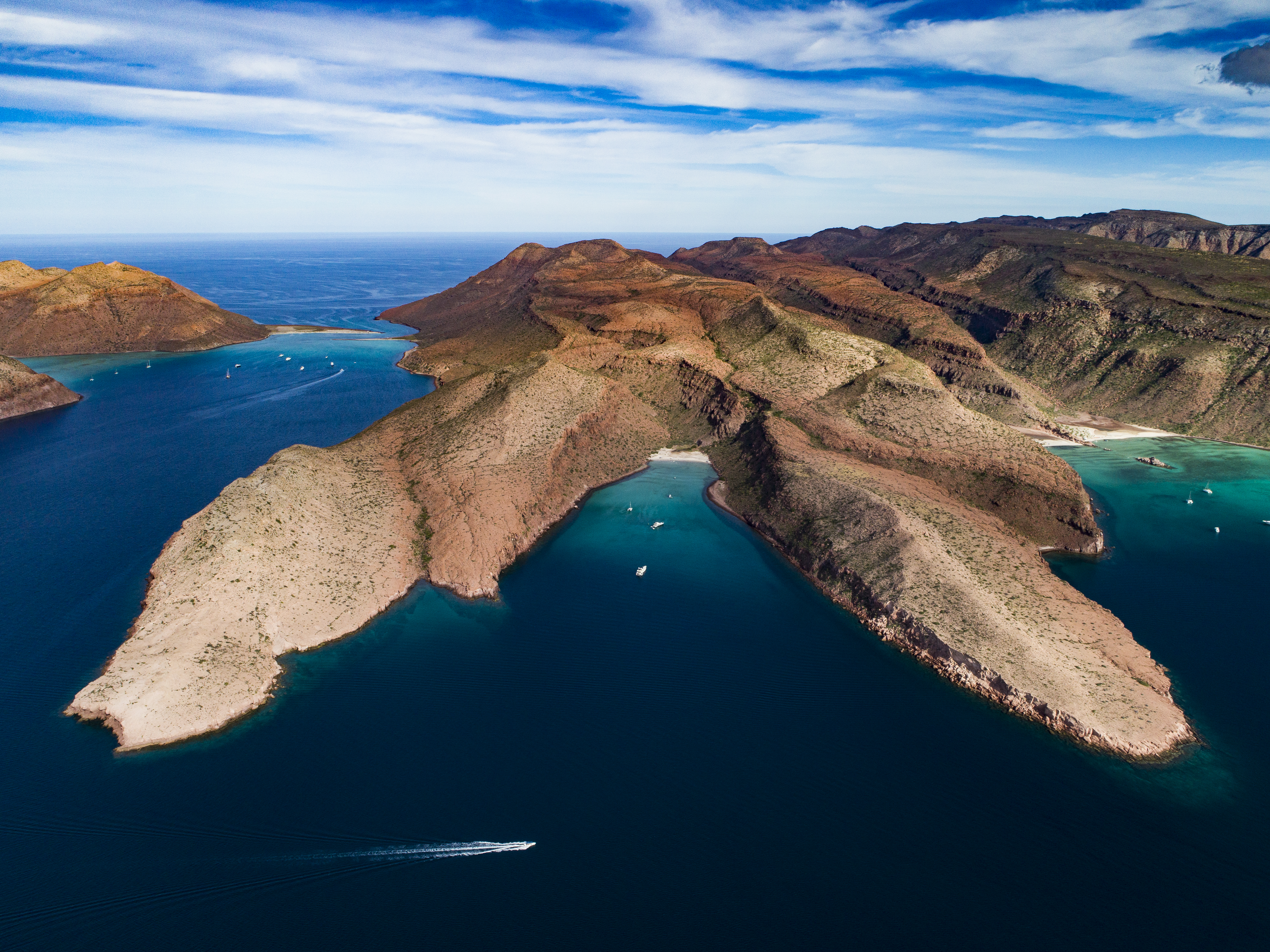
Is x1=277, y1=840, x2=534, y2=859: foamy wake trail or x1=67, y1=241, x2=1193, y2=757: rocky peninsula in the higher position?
x1=67, y1=241, x2=1193, y2=757: rocky peninsula

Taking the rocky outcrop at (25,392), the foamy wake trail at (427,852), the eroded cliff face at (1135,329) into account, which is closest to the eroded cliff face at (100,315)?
the rocky outcrop at (25,392)

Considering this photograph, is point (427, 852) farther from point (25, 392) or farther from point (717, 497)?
point (25, 392)

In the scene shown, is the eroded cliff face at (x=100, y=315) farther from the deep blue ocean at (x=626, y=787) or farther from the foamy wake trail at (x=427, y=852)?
the foamy wake trail at (x=427, y=852)

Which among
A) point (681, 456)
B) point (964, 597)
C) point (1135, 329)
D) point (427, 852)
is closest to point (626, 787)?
point (427, 852)

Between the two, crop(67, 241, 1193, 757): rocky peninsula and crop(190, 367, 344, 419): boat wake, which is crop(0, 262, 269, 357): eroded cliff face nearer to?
crop(190, 367, 344, 419): boat wake

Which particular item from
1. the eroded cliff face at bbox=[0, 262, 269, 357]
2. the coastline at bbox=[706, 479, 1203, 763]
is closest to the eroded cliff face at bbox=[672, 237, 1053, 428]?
the coastline at bbox=[706, 479, 1203, 763]

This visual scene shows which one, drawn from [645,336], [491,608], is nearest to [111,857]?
[491,608]

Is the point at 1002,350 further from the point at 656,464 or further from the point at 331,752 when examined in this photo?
the point at 331,752

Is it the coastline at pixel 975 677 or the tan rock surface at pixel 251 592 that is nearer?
the coastline at pixel 975 677
